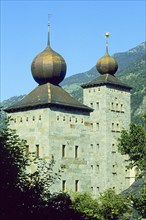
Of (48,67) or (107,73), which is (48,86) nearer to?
(48,67)

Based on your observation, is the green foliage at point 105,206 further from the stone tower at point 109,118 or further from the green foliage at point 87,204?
the stone tower at point 109,118

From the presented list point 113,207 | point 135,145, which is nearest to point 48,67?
point 135,145

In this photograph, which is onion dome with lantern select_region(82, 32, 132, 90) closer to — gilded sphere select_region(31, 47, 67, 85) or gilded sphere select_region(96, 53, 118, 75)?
gilded sphere select_region(96, 53, 118, 75)

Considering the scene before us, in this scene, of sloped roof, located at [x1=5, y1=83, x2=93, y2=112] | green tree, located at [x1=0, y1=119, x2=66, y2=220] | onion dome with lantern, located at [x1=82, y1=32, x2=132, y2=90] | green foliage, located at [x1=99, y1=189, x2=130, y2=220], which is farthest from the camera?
onion dome with lantern, located at [x1=82, y1=32, x2=132, y2=90]

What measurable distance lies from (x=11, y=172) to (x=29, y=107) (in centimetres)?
2687

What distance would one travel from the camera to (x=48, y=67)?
5559 cm

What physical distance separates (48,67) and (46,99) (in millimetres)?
3412

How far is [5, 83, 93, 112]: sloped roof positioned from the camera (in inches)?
2110

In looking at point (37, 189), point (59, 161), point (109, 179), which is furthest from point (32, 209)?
point (109, 179)

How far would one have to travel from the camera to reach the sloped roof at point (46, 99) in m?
53.6

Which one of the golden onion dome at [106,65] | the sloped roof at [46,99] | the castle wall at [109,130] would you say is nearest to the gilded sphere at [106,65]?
the golden onion dome at [106,65]

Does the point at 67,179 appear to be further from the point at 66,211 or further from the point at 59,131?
the point at 66,211

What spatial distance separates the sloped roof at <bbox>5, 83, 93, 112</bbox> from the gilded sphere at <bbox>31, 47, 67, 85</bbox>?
613mm

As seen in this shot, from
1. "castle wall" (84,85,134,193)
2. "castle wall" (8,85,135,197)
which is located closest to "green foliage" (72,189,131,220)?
"castle wall" (8,85,135,197)
